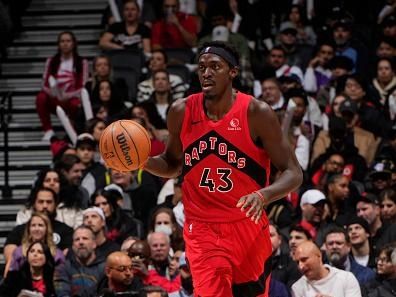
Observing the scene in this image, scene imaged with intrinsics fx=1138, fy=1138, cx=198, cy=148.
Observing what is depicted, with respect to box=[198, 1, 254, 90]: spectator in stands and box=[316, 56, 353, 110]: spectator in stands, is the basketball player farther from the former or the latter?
box=[198, 1, 254, 90]: spectator in stands

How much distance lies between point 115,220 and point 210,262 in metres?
5.05

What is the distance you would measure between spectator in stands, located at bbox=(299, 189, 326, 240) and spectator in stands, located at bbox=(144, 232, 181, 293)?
1.63 m

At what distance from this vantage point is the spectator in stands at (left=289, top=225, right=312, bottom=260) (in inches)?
446

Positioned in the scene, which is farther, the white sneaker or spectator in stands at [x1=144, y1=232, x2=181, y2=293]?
the white sneaker

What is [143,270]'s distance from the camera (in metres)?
11.2

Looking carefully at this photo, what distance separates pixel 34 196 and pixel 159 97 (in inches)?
104

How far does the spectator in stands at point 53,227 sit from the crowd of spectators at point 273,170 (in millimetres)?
13

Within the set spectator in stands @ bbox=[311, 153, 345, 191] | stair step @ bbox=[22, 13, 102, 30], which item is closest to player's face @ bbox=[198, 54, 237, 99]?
spectator in stands @ bbox=[311, 153, 345, 191]

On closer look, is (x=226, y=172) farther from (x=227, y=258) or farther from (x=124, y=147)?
(x=124, y=147)

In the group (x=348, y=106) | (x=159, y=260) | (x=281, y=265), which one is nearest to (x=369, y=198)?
(x=281, y=265)

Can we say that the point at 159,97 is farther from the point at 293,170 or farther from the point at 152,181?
the point at 293,170

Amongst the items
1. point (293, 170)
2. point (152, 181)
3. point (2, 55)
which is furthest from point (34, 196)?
point (293, 170)

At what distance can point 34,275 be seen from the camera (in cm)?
1138

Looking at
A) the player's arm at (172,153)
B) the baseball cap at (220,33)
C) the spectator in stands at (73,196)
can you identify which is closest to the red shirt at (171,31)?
the baseball cap at (220,33)
